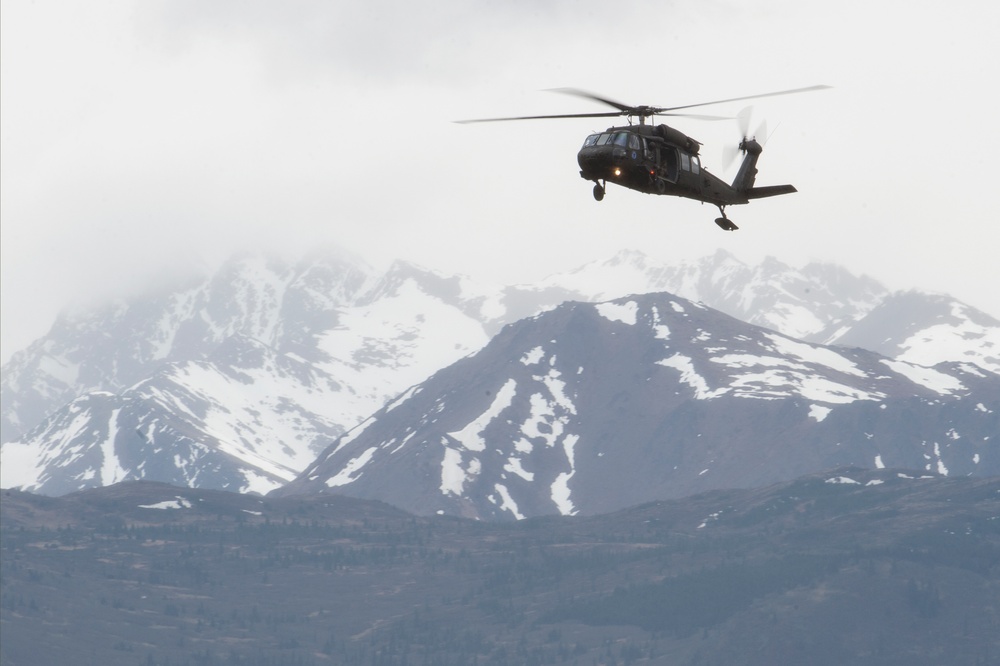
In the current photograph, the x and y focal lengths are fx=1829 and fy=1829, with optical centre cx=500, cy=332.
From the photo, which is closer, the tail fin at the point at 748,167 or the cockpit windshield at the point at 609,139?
the cockpit windshield at the point at 609,139

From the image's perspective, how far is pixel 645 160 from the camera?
134 metres

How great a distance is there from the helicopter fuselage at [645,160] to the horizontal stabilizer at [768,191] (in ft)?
29.4

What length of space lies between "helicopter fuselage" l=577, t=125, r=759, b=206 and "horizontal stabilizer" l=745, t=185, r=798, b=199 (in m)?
8.96

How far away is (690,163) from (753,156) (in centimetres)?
1566

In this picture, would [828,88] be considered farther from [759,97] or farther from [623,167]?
[623,167]

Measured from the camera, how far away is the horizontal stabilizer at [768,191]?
14619 centimetres

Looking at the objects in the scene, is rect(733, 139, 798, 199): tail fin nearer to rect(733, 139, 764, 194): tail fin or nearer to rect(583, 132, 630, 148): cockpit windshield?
rect(733, 139, 764, 194): tail fin

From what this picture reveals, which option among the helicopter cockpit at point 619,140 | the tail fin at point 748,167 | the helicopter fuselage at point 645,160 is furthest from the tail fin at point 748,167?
the helicopter cockpit at point 619,140

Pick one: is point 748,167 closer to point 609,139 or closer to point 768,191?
point 768,191

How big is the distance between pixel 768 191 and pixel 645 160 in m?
18.7

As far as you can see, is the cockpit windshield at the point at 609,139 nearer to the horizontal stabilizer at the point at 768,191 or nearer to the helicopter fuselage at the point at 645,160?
the helicopter fuselage at the point at 645,160

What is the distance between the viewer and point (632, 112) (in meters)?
136

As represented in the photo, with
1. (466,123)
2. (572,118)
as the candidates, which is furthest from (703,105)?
(466,123)

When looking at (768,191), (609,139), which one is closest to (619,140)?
(609,139)
